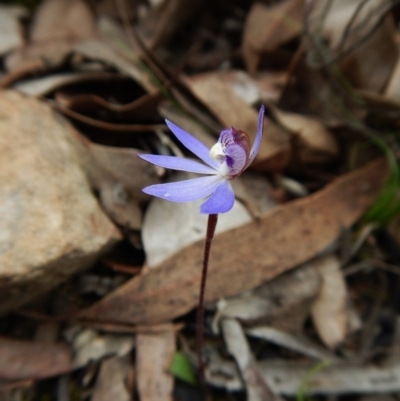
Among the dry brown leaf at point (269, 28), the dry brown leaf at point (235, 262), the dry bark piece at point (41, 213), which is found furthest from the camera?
the dry brown leaf at point (269, 28)

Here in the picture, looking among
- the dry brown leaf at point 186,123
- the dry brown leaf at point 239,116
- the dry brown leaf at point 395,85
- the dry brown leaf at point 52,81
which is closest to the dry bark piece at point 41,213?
the dry brown leaf at point 52,81

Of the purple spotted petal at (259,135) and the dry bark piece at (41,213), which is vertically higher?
the dry bark piece at (41,213)

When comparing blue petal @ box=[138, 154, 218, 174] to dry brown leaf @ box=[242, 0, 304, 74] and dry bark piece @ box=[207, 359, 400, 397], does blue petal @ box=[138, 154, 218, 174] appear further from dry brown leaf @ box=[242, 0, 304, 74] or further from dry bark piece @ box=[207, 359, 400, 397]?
dry brown leaf @ box=[242, 0, 304, 74]

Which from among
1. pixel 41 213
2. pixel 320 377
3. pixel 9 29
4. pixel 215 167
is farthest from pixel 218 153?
pixel 9 29

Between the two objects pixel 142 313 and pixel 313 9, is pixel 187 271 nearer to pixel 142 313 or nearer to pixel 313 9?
pixel 142 313

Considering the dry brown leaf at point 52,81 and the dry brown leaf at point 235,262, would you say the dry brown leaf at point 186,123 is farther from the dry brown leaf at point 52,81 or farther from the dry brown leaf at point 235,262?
Result: the dry brown leaf at point 235,262

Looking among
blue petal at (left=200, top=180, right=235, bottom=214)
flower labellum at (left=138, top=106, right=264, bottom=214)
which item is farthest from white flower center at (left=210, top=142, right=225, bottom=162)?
blue petal at (left=200, top=180, right=235, bottom=214)

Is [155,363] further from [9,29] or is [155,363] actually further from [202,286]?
[9,29]
